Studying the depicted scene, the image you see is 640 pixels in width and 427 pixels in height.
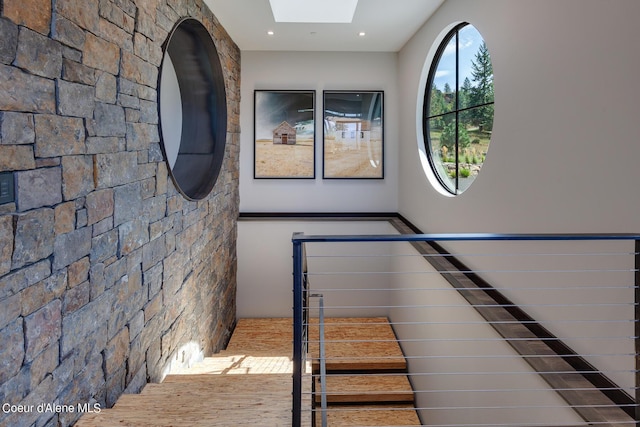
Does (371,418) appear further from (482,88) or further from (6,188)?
(6,188)

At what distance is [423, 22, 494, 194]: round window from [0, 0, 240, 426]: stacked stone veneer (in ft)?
7.09

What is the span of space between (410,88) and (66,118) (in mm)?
3760

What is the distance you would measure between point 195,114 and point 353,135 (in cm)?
201

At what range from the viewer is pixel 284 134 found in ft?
17.3

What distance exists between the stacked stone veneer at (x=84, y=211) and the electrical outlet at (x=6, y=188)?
0.06ft

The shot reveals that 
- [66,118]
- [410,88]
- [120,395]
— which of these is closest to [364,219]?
[410,88]

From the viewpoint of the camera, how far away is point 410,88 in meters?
4.68

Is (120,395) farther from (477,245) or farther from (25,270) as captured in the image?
(477,245)

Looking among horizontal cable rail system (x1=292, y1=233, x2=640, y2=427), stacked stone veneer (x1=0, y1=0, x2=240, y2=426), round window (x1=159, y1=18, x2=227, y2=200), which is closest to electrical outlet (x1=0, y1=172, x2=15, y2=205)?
stacked stone veneer (x1=0, y1=0, x2=240, y2=426)

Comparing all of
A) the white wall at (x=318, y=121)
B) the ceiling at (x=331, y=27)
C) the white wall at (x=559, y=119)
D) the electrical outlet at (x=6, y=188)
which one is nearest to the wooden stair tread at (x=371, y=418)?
the white wall at (x=559, y=119)

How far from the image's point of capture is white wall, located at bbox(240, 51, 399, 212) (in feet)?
17.1

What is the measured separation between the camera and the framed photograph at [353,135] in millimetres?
5277

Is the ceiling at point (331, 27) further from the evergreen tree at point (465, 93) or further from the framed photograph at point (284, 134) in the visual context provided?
the evergreen tree at point (465, 93)

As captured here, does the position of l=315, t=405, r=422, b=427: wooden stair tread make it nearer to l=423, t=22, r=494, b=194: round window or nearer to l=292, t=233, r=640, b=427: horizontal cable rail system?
l=292, t=233, r=640, b=427: horizontal cable rail system
